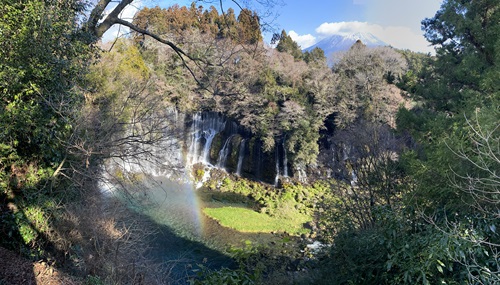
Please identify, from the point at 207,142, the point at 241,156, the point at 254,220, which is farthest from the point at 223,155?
the point at 254,220

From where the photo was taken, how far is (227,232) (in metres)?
13.1

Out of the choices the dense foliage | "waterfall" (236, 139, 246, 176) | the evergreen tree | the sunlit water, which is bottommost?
the sunlit water

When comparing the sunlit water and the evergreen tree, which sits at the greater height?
the evergreen tree

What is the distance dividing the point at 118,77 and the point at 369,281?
48.0ft

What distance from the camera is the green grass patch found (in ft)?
44.6

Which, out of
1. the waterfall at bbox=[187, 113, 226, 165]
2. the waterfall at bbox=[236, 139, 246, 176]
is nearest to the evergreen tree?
the waterfall at bbox=[187, 113, 226, 165]

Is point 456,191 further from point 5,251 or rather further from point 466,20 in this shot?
point 5,251

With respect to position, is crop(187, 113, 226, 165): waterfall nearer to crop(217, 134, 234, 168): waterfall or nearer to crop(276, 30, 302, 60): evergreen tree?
crop(217, 134, 234, 168): waterfall

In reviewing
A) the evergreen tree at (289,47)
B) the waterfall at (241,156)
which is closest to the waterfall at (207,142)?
the waterfall at (241,156)

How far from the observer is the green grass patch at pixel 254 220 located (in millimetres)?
13586

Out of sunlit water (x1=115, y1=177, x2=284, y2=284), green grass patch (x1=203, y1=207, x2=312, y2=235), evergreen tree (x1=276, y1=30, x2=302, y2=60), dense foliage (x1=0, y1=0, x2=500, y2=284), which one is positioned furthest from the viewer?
evergreen tree (x1=276, y1=30, x2=302, y2=60)

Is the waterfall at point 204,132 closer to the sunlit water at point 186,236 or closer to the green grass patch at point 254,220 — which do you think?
the sunlit water at point 186,236

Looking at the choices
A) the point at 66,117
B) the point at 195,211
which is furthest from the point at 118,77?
the point at 66,117

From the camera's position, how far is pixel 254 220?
47.0 feet
